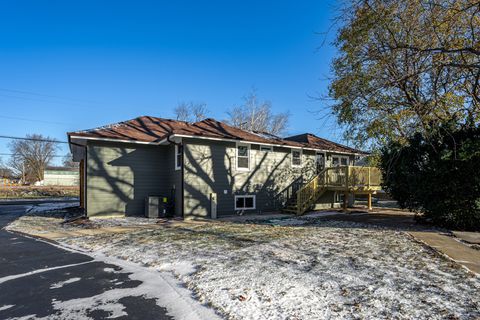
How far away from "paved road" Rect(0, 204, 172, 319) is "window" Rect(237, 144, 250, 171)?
27.7ft

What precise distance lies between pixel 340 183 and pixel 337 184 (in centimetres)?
16

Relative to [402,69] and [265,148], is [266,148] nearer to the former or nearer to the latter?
[265,148]

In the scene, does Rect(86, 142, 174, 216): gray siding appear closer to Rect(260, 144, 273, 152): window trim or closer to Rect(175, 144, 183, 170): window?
Rect(175, 144, 183, 170): window

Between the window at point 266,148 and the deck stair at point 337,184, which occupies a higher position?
the window at point 266,148

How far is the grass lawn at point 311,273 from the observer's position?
3.41 meters

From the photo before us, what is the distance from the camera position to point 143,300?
12.9 ft

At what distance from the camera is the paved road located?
3.57 metres

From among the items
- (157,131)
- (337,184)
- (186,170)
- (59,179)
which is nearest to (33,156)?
(59,179)

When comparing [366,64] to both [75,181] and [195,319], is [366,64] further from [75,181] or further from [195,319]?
[75,181]

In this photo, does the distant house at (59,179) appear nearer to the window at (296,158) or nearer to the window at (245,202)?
the window at (245,202)

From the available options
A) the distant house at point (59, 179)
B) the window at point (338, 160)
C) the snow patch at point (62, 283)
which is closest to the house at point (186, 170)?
the window at point (338, 160)

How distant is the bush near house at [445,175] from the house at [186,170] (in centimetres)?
442

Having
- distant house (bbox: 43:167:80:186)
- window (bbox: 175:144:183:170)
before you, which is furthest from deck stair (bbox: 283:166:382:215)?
distant house (bbox: 43:167:80:186)

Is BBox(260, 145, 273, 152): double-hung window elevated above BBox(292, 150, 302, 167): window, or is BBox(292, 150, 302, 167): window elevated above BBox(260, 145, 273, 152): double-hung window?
BBox(260, 145, 273, 152): double-hung window
